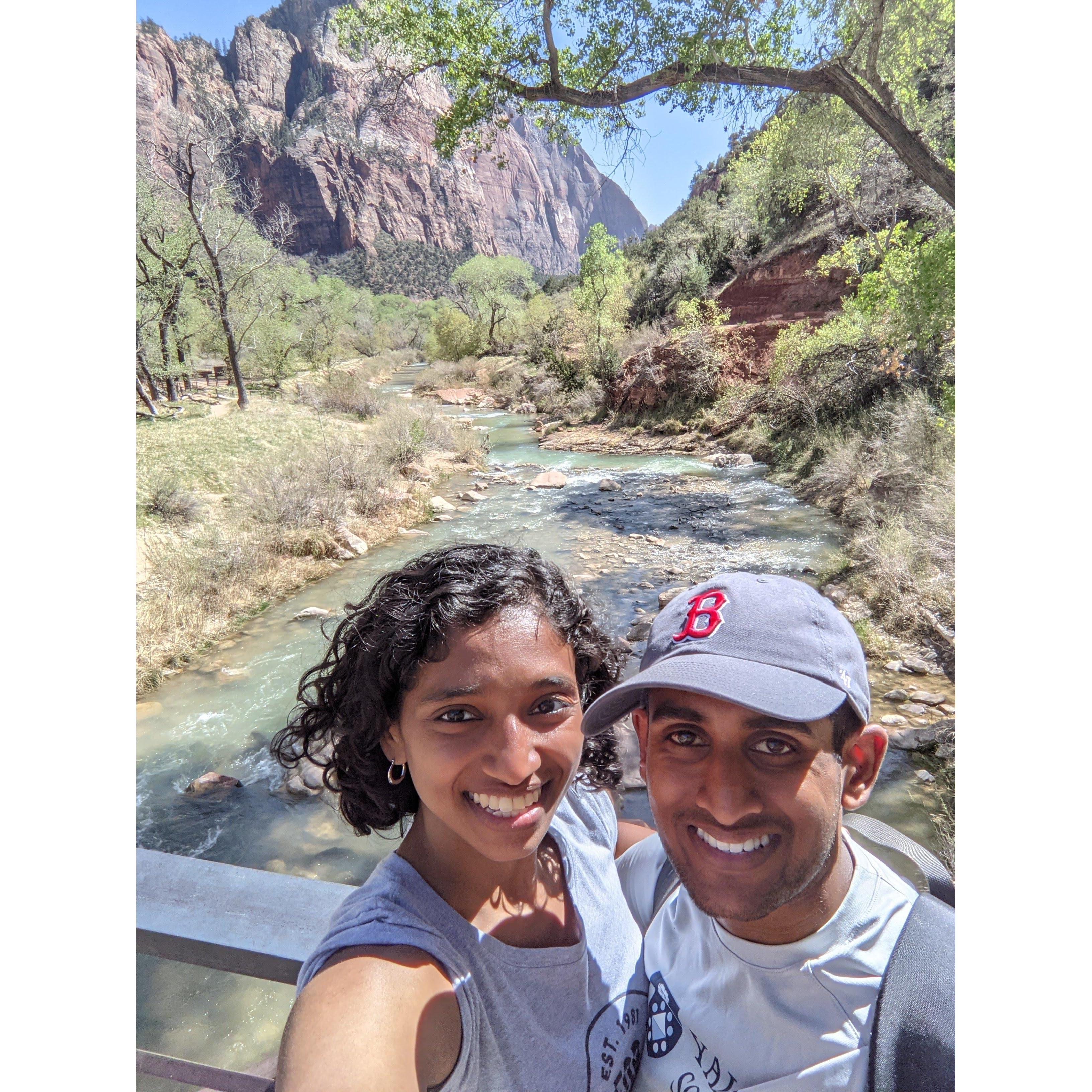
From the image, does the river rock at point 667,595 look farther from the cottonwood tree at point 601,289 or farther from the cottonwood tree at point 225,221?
the cottonwood tree at point 601,289

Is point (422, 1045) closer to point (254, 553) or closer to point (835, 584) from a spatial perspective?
point (835, 584)

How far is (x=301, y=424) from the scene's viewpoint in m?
7.81

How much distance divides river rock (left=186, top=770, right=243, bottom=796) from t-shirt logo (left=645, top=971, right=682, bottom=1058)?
2.51 meters

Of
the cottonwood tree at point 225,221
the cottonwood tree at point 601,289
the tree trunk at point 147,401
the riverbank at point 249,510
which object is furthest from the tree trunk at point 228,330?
the cottonwood tree at point 601,289

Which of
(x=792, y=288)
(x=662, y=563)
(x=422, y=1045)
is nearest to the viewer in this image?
(x=422, y=1045)

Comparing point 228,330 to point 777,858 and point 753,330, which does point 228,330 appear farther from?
point 777,858

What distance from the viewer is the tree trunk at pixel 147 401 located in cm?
694

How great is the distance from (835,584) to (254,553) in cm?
375

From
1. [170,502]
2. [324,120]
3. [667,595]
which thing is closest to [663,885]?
[667,595]

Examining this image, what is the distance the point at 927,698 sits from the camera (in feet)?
8.71

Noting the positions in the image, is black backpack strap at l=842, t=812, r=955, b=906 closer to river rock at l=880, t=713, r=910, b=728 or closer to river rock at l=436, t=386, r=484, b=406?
river rock at l=880, t=713, r=910, b=728

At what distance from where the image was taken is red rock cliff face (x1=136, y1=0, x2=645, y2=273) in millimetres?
3195

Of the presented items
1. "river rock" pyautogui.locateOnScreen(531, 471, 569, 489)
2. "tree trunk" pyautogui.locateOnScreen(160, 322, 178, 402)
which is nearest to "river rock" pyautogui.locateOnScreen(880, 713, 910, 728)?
"river rock" pyautogui.locateOnScreen(531, 471, 569, 489)
